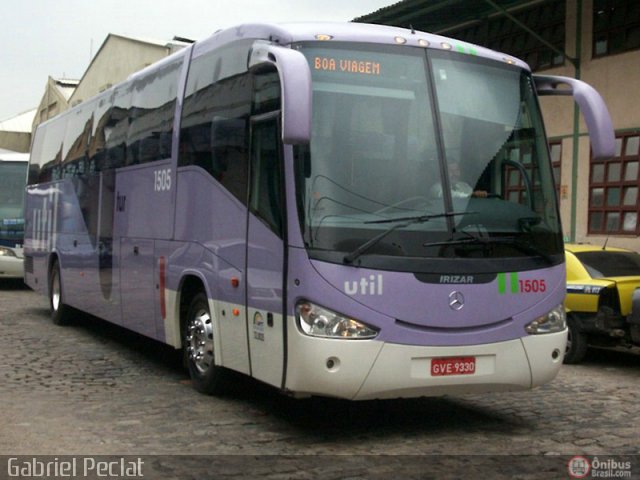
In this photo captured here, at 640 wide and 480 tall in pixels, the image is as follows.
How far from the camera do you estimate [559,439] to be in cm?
689

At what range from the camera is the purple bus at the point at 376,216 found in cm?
643

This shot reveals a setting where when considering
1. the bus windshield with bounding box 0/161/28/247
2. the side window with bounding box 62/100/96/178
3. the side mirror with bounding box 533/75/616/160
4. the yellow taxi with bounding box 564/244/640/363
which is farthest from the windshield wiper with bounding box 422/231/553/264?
the bus windshield with bounding box 0/161/28/247

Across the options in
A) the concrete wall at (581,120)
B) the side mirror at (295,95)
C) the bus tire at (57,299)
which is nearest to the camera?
the side mirror at (295,95)

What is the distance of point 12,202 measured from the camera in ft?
71.5

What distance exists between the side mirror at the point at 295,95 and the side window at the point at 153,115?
3242 mm

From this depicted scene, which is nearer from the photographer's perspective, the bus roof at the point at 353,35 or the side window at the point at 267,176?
the side window at the point at 267,176

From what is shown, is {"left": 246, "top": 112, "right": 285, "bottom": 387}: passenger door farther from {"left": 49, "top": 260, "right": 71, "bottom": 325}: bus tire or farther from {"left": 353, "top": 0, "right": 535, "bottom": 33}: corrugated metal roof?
{"left": 353, "top": 0, "right": 535, "bottom": 33}: corrugated metal roof

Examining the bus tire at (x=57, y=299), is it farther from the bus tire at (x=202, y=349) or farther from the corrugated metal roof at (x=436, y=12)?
the corrugated metal roof at (x=436, y=12)

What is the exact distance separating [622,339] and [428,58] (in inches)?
186

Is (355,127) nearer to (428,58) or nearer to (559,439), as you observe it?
(428,58)

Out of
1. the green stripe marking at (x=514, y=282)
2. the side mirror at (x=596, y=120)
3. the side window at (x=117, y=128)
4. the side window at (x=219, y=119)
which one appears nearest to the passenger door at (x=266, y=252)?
the side window at (x=219, y=119)

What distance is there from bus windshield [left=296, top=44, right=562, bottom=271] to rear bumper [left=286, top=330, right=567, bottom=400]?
0.57m

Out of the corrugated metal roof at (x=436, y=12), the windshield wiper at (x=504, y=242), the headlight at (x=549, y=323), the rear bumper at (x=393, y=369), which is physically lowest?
the rear bumper at (x=393, y=369)

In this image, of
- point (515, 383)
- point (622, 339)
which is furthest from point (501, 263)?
point (622, 339)
